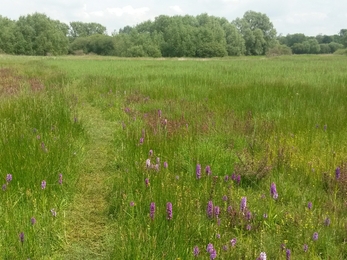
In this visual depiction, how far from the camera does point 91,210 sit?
2754 mm

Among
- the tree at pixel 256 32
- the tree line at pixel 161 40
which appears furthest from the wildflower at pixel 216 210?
the tree at pixel 256 32

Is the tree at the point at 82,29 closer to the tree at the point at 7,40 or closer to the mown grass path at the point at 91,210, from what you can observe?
the tree at the point at 7,40

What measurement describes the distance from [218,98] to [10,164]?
202 inches

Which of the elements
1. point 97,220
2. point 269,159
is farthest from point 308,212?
point 97,220

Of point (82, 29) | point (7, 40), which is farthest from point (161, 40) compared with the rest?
point (82, 29)

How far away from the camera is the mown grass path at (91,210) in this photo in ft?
7.25

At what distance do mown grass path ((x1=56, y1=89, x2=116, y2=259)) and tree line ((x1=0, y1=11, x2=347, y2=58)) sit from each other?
71604 millimetres

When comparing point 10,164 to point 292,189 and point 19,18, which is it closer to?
point 292,189

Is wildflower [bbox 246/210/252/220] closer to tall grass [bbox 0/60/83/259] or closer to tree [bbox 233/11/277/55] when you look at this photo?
tall grass [bbox 0/60/83/259]

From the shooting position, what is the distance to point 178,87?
9.02 meters

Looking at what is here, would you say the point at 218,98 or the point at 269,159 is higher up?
the point at 218,98

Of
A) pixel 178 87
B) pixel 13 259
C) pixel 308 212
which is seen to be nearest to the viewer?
pixel 13 259

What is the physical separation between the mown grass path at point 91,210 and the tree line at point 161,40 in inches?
2819

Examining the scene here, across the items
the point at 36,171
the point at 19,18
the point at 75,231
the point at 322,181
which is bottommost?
the point at 75,231
